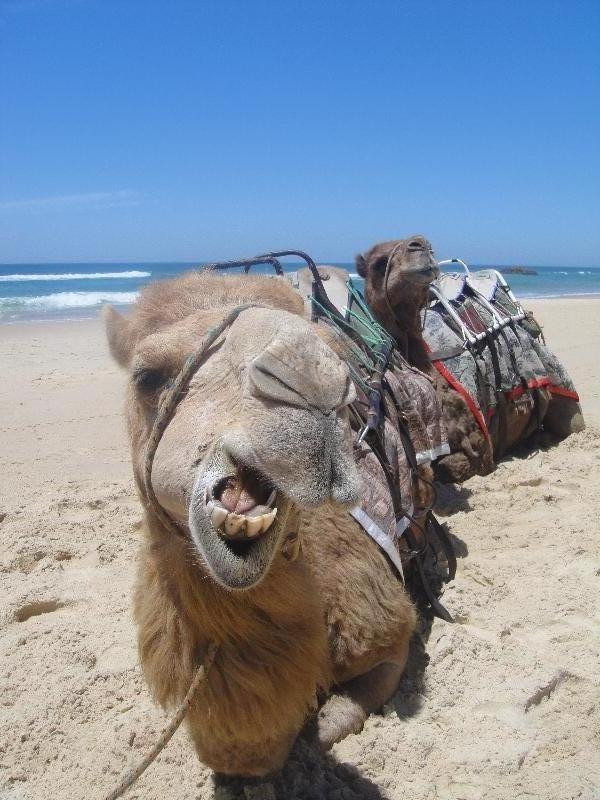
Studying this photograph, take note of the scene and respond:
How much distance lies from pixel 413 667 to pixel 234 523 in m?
1.99

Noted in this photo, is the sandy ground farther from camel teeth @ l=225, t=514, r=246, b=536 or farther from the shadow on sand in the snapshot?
camel teeth @ l=225, t=514, r=246, b=536

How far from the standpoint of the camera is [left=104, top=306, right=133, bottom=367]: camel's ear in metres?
2.36

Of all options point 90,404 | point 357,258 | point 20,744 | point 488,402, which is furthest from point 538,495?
point 90,404

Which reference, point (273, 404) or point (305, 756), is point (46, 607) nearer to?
point (305, 756)

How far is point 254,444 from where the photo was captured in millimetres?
1403

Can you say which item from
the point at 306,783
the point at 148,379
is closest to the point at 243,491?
the point at 148,379

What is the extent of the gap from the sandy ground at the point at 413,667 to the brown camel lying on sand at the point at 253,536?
0.29 meters

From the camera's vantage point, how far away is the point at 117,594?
377 centimetres

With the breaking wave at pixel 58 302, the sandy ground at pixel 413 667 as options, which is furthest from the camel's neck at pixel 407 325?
the breaking wave at pixel 58 302

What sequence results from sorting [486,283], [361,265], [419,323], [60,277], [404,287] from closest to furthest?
[404,287], [419,323], [361,265], [486,283], [60,277]

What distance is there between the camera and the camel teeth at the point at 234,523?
1.43 m

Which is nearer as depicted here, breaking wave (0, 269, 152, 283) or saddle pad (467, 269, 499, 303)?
saddle pad (467, 269, 499, 303)

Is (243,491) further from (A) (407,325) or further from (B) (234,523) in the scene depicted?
(A) (407,325)

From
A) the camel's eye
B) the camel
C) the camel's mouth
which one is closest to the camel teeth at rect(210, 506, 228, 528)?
the camel's mouth
